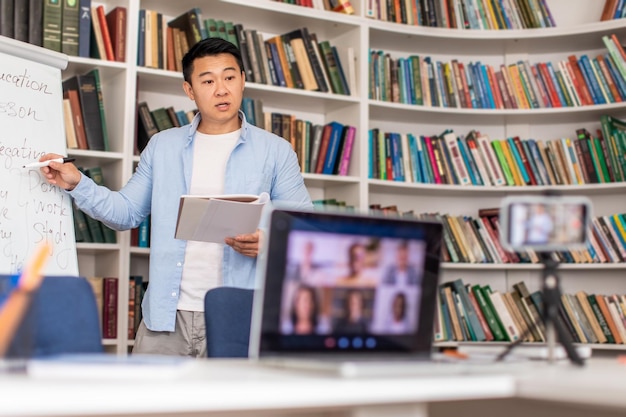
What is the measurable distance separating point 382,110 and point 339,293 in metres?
2.95

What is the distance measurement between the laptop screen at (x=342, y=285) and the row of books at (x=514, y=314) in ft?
8.43

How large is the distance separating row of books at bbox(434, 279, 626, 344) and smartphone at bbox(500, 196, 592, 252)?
241cm

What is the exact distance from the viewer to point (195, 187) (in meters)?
2.73

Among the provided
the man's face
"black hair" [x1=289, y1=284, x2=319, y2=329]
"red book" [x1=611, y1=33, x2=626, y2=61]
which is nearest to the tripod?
"black hair" [x1=289, y1=284, x2=319, y2=329]

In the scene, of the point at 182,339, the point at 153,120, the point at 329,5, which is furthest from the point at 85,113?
the point at 329,5

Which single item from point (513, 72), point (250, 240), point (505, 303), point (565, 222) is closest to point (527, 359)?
point (565, 222)

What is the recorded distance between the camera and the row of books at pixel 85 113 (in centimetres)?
327

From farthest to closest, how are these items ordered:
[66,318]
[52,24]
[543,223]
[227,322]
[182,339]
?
[52,24] < [182,339] < [227,322] < [66,318] < [543,223]

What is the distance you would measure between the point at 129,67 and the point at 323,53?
99 centimetres

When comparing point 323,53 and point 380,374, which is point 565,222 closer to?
point 380,374

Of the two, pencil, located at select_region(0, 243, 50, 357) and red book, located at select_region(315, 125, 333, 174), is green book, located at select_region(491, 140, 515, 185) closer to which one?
red book, located at select_region(315, 125, 333, 174)

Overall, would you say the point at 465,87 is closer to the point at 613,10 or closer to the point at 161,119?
the point at 613,10

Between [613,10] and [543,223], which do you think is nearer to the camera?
[543,223]

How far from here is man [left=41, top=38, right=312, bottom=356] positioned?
8.46ft
